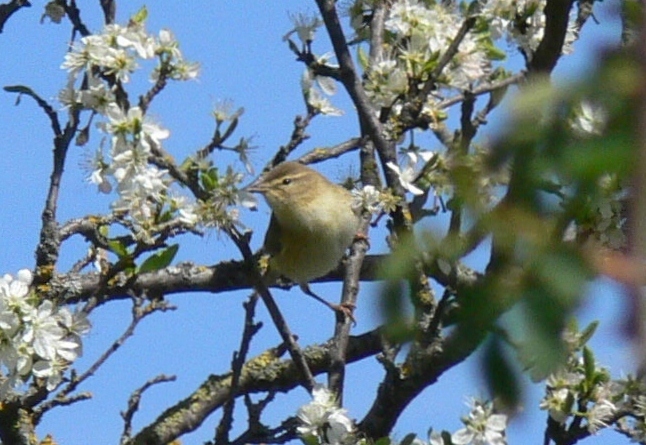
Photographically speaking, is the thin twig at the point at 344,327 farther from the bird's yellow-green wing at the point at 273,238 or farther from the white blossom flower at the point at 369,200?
the bird's yellow-green wing at the point at 273,238

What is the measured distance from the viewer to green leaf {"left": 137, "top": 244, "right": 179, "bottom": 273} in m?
4.16

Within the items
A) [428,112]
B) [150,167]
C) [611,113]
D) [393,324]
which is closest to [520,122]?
[611,113]

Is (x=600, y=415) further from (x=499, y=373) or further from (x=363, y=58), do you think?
(x=499, y=373)

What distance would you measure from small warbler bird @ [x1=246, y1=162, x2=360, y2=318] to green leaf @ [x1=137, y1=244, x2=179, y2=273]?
1874mm

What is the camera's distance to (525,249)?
3.72 feet

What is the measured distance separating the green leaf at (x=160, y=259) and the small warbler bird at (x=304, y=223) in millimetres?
1874

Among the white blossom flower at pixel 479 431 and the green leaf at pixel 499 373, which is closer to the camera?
the green leaf at pixel 499 373

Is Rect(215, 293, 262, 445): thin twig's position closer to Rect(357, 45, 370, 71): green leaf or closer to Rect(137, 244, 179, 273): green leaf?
Rect(137, 244, 179, 273): green leaf

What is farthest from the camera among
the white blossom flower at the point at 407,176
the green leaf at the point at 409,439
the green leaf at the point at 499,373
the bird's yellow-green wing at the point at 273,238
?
the bird's yellow-green wing at the point at 273,238

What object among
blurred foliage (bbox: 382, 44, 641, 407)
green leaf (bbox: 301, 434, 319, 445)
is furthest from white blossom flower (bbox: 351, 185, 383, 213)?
blurred foliage (bbox: 382, 44, 641, 407)

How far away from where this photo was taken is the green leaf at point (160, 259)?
4.16 m

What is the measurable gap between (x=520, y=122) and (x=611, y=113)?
79mm

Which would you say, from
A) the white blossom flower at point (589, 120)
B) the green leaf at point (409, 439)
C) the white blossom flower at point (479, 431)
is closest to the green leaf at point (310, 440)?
the green leaf at point (409, 439)

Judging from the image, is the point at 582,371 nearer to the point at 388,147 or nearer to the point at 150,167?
the point at 388,147
